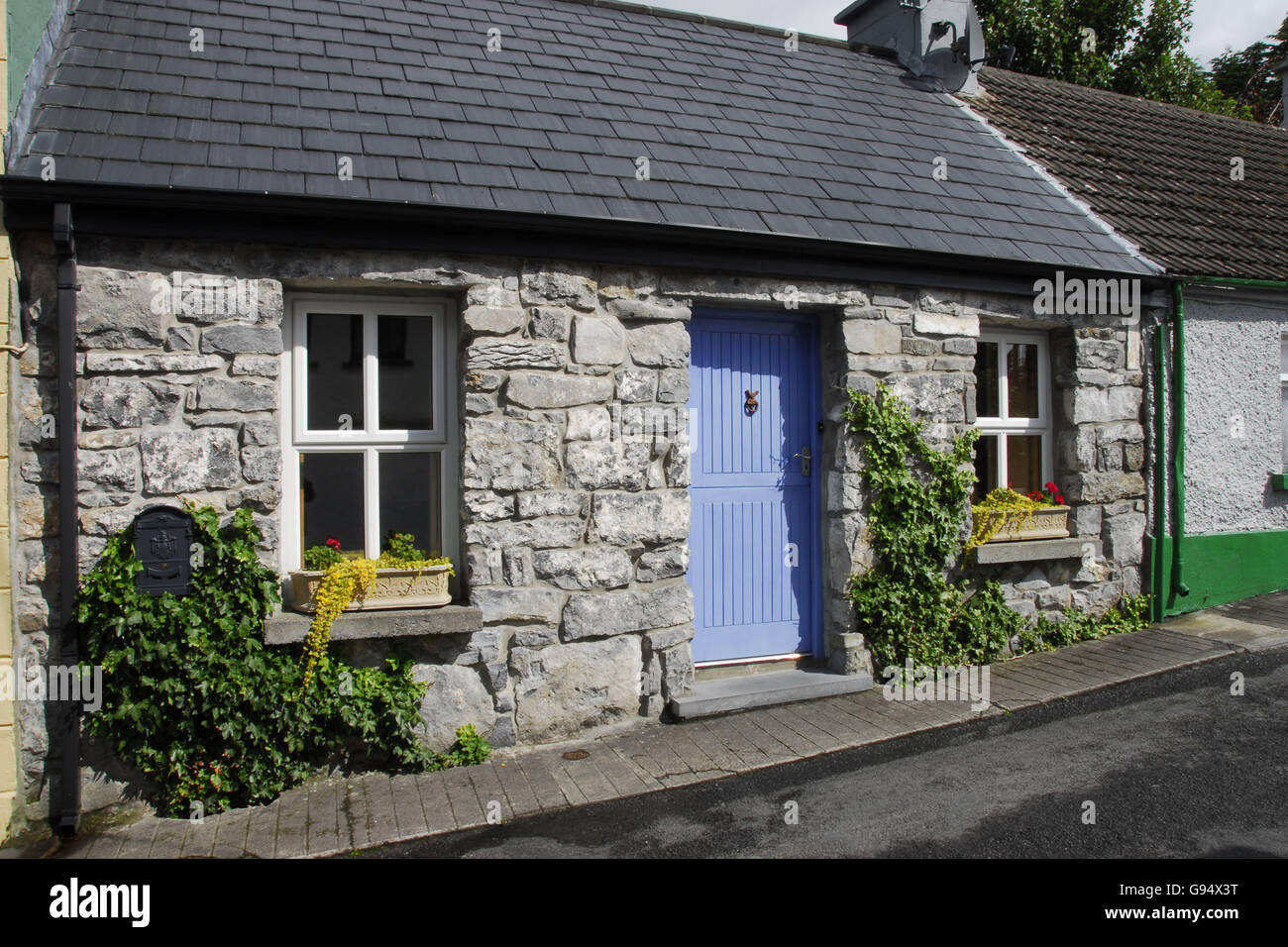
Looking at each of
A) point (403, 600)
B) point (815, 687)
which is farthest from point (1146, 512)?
point (403, 600)

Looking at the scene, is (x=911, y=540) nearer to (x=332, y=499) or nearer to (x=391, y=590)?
(x=391, y=590)

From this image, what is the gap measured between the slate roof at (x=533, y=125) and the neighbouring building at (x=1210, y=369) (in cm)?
70

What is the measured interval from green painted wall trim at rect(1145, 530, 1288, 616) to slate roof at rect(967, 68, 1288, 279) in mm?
2158

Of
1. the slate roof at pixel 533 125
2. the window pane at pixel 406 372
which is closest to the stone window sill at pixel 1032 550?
the slate roof at pixel 533 125

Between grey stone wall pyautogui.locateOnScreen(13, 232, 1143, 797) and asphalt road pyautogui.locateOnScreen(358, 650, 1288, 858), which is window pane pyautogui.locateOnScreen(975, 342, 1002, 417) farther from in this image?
asphalt road pyautogui.locateOnScreen(358, 650, 1288, 858)

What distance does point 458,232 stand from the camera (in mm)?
5027

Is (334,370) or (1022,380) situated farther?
(1022,380)

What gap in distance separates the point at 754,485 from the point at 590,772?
A: 7.23 ft

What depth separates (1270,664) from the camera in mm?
6066

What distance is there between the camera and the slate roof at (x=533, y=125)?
4.98m

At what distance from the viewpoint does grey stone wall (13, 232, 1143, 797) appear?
4469 millimetres

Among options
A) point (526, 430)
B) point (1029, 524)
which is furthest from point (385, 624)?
point (1029, 524)

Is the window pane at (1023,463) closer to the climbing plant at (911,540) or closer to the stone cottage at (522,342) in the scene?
the stone cottage at (522,342)
